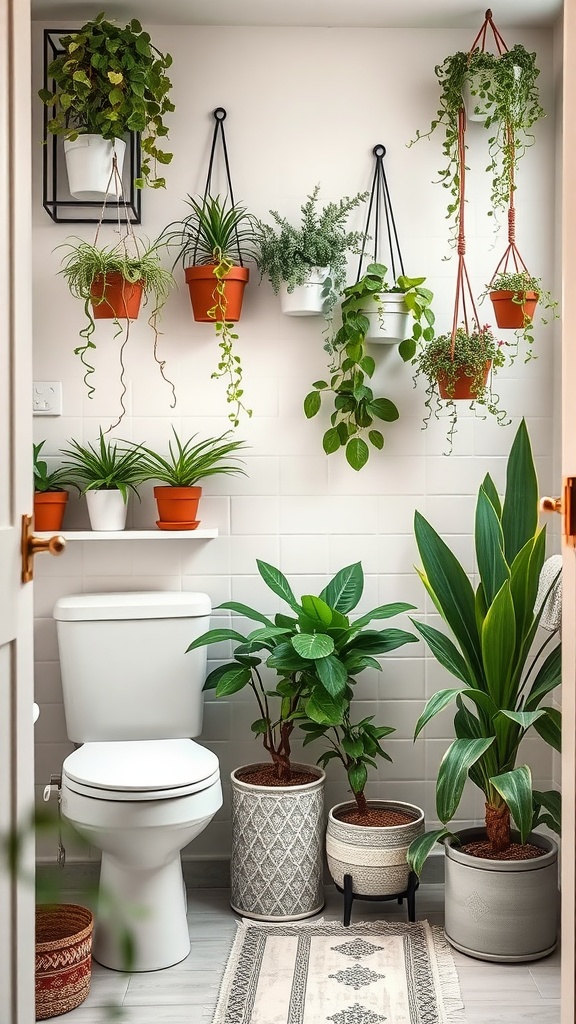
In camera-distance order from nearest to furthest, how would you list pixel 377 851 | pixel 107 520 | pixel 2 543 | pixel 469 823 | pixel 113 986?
pixel 2 543 < pixel 113 986 < pixel 377 851 < pixel 107 520 < pixel 469 823

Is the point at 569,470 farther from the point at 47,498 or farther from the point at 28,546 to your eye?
the point at 47,498

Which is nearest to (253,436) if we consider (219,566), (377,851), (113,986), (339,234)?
(219,566)

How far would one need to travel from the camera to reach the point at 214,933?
2652 millimetres

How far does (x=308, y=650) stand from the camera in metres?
2.55

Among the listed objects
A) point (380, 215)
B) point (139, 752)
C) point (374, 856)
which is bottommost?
point (374, 856)

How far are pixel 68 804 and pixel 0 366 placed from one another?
142 cm

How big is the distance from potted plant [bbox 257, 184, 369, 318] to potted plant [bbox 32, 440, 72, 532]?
0.84m

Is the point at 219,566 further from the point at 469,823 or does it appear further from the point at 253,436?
the point at 469,823

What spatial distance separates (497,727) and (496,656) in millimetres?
193

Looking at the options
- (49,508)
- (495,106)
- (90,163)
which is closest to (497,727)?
(49,508)

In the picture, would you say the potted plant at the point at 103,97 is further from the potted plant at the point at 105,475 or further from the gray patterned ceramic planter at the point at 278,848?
the gray patterned ceramic planter at the point at 278,848

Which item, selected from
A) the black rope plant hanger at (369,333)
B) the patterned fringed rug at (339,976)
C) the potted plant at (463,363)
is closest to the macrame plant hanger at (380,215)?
the black rope plant hanger at (369,333)

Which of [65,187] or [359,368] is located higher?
[65,187]

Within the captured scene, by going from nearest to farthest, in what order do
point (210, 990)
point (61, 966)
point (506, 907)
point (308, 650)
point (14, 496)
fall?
point (14, 496), point (61, 966), point (210, 990), point (506, 907), point (308, 650)
